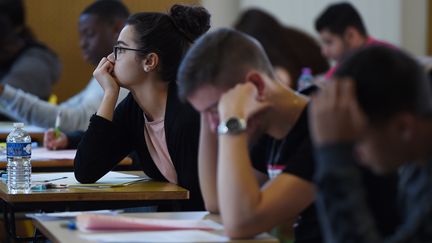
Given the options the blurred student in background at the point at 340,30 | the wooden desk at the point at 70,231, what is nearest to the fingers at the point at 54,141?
the wooden desk at the point at 70,231

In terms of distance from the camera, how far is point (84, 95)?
205 inches

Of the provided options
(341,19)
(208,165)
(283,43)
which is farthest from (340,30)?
(208,165)

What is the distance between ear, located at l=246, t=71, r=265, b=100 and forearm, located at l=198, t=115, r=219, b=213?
25cm

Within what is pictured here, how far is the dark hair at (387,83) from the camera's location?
1470 millimetres

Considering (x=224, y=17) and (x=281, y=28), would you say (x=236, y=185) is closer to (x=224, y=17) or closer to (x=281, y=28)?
(x=281, y=28)

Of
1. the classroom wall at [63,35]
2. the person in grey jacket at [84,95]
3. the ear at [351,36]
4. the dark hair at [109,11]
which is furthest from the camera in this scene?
the classroom wall at [63,35]

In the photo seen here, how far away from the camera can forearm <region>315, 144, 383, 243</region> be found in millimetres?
1484

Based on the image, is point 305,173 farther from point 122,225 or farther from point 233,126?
point 122,225

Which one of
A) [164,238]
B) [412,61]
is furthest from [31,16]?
[412,61]

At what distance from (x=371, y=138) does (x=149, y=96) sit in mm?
1565

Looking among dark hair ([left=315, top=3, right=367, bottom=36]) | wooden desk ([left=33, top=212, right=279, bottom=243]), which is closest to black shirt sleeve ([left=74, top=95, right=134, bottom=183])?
wooden desk ([left=33, top=212, right=279, bottom=243])

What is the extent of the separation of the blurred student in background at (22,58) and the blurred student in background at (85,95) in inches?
28.1

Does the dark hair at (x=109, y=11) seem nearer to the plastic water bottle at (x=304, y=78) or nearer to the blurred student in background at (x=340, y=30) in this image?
the plastic water bottle at (x=304, y=78)

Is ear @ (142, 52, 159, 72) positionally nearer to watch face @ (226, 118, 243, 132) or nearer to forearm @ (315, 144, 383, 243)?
watch face @ (226, 118, 243, 132)
